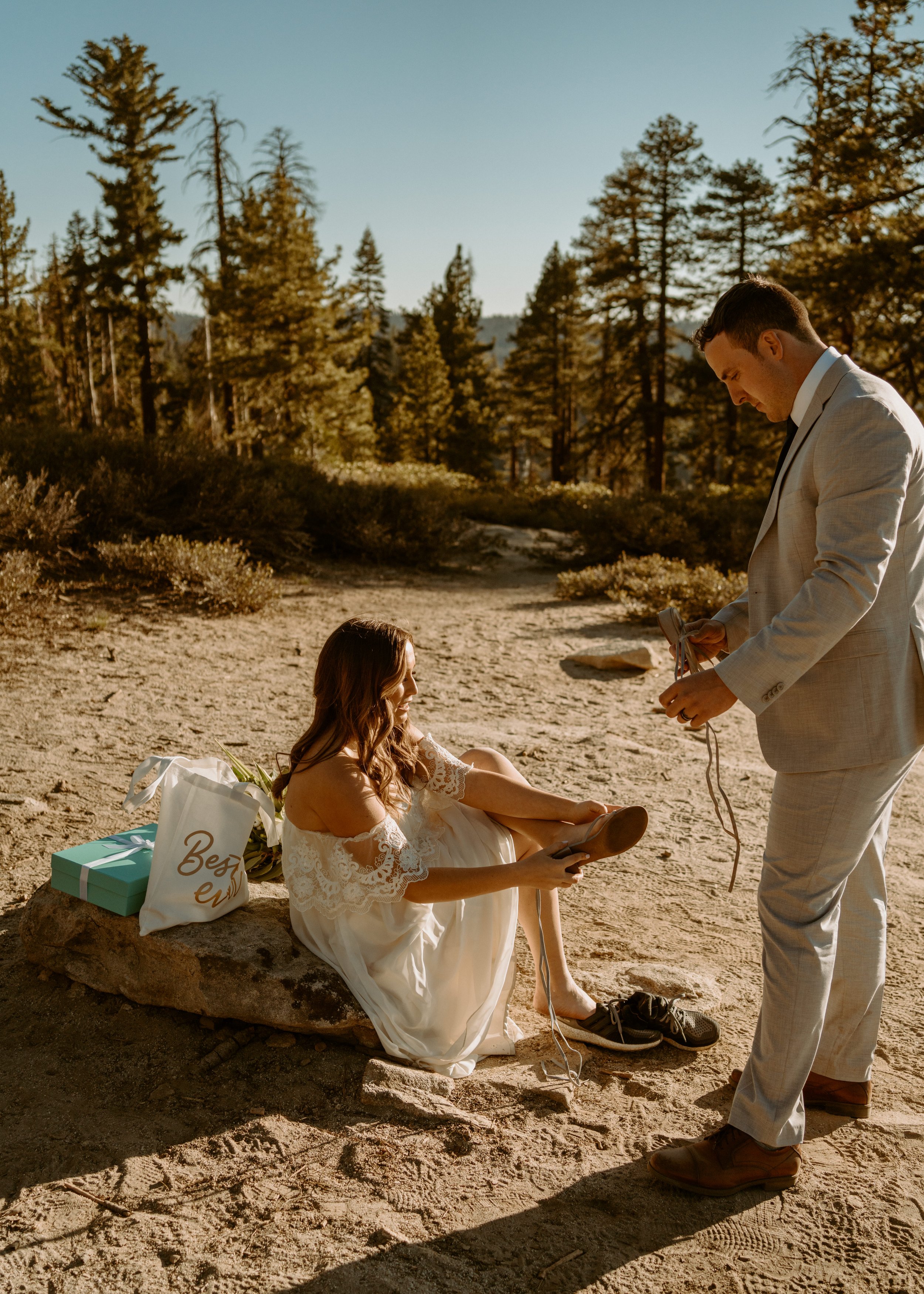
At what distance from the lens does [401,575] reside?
37.6ft

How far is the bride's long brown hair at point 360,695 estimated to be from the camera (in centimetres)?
263

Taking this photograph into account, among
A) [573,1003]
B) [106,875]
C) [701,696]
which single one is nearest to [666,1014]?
[573,1003]

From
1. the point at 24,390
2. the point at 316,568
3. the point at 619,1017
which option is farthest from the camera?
the point at 24,390

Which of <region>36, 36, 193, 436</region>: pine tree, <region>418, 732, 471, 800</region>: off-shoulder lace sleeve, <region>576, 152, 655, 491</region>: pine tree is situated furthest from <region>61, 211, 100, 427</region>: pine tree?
<region>418, 732, 471, 800</region>: off-shoulder lace sleeve

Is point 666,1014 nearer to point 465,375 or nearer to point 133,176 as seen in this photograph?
point 133,176

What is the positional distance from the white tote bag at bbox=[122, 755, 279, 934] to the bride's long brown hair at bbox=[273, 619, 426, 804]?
0.25 meters

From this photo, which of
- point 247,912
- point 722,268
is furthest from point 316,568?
point 722,268

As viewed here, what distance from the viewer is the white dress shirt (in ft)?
7.01

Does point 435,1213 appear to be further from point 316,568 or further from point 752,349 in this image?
point 316,568

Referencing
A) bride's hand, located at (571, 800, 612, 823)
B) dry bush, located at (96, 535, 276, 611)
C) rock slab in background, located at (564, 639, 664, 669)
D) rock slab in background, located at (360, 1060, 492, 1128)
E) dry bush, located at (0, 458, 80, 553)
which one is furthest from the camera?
dry bush, located at (96, 535, 276, 611)

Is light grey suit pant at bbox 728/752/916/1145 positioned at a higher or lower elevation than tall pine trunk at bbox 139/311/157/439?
lower

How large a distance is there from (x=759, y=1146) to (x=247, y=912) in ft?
5.48

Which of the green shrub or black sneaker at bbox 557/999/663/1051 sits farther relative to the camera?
the green shrub

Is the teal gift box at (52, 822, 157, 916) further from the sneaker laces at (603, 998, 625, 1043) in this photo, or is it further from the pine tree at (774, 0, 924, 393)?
the pine tree at (774, 0, 924, 393)
